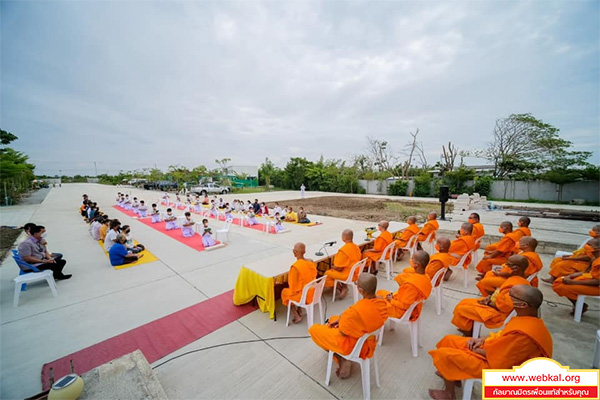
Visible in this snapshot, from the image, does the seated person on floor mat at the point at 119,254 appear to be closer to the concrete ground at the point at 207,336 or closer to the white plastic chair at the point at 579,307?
the concrete ground at the point at 207,336

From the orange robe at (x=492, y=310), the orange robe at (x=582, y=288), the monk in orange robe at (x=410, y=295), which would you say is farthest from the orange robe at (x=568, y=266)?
the monk in orange robe at (x=410, y=295)

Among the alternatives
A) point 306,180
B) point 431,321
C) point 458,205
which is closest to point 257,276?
point 431,321

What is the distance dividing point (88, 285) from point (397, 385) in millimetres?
5995

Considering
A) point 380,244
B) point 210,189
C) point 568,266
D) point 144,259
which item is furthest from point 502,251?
point 210,189

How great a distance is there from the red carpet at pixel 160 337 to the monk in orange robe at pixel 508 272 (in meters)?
3.56

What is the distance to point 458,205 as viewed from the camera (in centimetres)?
1373

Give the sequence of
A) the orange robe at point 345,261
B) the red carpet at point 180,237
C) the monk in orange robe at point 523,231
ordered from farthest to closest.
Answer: the red carpet at point 180,237
the monk in orange robe at point 523,231
the orange robe at point 345,261

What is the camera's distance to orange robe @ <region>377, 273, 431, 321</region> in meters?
2.65

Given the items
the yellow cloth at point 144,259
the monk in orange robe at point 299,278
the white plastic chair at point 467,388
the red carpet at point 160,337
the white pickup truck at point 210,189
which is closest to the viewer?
the white plastic chair at point 467,388

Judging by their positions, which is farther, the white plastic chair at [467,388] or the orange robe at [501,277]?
the orange robe at [501,277]

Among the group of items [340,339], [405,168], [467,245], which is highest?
[405,168]

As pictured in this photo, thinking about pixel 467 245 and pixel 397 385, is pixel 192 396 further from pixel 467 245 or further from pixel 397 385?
pixel 467 245

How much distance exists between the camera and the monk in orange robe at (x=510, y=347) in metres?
1.70

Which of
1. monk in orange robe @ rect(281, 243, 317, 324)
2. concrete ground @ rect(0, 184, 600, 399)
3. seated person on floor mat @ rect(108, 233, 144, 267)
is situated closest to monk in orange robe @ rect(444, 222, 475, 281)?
concrete ground @ rect(0, 184, 600, 399)
